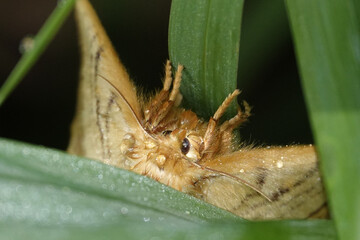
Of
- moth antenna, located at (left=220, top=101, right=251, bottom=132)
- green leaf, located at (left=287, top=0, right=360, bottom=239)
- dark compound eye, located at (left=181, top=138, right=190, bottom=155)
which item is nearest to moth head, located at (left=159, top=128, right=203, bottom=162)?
dark compound eye, located at (left=181, top=138, right=190, bottom=155)

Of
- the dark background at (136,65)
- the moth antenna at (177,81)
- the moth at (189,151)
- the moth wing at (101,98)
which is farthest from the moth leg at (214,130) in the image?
the dark background at (136,65)

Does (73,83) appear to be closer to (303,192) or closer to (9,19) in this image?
(9,19)

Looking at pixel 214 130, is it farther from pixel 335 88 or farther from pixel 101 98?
pixel 335 88

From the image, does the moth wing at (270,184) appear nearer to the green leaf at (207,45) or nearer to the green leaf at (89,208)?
the green leaf at (207,45)

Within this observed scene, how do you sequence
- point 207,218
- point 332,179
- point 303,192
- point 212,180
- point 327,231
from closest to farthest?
point 332,179
point 327,231
point 207,218
point 303,192
point 212,180

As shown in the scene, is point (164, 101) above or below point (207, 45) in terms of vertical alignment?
below

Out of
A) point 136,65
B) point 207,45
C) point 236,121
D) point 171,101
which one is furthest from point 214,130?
point 136,65

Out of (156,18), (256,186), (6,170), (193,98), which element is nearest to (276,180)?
(256,186)
